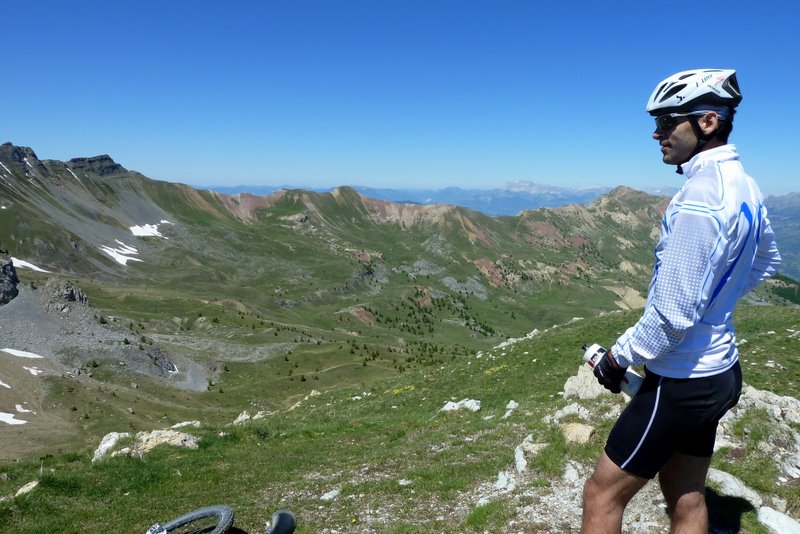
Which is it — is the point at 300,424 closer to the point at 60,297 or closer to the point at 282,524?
the point at 282,524

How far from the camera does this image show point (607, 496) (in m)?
5.38

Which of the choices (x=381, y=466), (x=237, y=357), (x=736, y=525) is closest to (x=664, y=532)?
(x=736, y=525)

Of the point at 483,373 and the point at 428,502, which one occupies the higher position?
the point at 428,502

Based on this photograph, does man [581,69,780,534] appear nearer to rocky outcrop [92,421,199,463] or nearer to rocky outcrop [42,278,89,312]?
rocky outcrop [92,421,199,463]

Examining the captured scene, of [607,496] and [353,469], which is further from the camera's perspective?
[353,469]

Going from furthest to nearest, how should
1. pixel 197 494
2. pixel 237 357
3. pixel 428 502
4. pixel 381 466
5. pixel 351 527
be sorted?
1. pixel 237 357
2. pixel 381 466
3. pixel 197 494
4. pixel 428 502
5. pixel 351 527

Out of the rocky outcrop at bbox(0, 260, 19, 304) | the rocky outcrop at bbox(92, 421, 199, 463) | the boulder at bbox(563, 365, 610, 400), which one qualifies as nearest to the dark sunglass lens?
the boulder at bbox(563, 365, 610, 400)

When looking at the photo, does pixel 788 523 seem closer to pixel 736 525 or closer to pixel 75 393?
pixel 736 525

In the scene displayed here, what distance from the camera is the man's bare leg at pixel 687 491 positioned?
5.68 meters

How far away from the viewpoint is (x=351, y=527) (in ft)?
33.3

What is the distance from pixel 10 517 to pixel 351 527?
331 inches

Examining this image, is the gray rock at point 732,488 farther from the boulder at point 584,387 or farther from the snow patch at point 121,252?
the snow patch at point 121,252

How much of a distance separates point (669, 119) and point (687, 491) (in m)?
4.44

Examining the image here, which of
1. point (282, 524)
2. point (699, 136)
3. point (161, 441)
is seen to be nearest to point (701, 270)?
point (699, 136)
